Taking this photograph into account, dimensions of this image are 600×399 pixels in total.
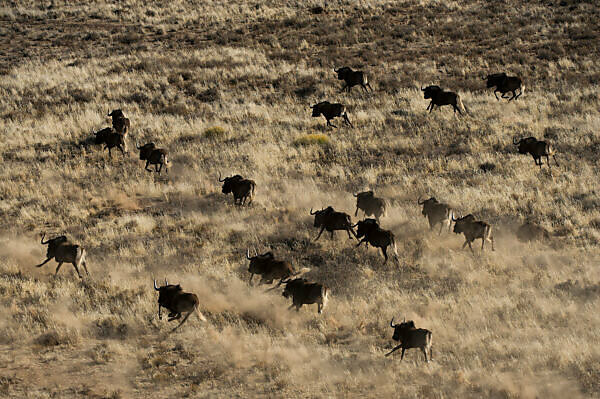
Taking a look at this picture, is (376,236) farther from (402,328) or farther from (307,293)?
(402,328)

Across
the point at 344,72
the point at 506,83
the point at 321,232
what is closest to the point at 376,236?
the point at 321,232

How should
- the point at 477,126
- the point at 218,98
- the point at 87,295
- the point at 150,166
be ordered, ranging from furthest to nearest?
the point at 218,98 → the point at 477,126 → the point at 150,166 → the point at 87,295

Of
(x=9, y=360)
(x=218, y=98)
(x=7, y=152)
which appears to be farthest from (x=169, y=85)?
(x=9, y=360)

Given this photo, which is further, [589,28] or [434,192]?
[589,28]

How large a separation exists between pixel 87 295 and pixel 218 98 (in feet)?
62.0

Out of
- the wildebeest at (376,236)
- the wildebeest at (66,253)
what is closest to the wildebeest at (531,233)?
the wildebeest at (376,236)

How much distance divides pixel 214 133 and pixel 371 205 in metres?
10.5

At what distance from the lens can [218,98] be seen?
3195 centimetres

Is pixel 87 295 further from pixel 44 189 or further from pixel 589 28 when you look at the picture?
pixel 589 28

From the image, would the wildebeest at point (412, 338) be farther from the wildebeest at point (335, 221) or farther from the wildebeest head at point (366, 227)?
the wildebeest at point (335, 221)

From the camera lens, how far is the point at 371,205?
58.5ft

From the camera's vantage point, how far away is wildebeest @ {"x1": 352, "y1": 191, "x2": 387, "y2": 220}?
17.7 metres

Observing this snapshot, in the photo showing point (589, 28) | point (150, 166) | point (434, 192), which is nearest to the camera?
point (434, 192)

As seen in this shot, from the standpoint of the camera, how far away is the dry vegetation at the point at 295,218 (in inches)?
465
